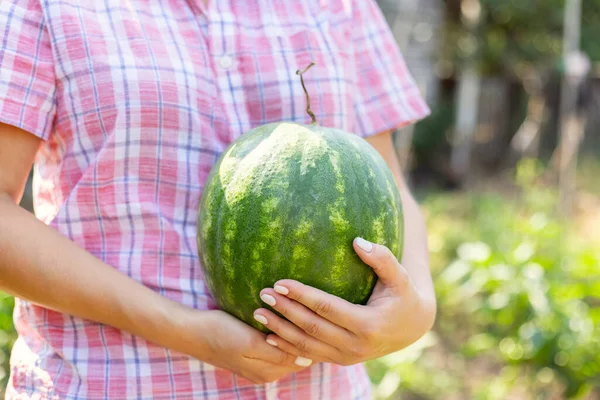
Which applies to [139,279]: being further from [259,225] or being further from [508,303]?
[508,303]

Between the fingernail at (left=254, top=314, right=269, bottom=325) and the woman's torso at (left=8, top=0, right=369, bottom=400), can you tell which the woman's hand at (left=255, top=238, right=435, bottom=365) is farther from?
the woman's torso at (left=8, top=0, right=369, bottom=400)

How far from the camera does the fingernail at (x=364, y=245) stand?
1.29m

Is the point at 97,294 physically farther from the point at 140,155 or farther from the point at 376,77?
the point at 376,77

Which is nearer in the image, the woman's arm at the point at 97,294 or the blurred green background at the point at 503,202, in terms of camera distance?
the woman's arm at the point at 97,294

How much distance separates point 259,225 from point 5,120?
55cm

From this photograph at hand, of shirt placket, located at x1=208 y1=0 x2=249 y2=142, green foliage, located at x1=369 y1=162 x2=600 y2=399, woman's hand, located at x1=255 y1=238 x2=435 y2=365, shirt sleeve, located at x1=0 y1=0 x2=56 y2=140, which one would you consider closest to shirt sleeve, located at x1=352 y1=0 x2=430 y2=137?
shirt placket, located at x1=208 y1=0 x2=249 y2=142

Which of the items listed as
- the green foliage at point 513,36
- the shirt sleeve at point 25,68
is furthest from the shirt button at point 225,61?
the green foliage at point 513,36

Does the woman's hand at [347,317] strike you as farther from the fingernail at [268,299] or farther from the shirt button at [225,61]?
the shirt button at [225,61]

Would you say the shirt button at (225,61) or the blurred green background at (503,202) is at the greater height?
the shirt button at (225,61)

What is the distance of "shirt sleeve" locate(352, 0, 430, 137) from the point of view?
178 cm

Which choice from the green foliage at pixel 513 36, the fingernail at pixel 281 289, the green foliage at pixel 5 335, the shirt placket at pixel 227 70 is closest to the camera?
the fingernail at pixel 281 289

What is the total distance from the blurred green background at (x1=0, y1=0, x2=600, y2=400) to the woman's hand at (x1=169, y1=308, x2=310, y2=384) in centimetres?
223

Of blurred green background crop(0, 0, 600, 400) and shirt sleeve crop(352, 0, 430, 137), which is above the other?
shirt sleeve crop(352, 0, 430, 137)

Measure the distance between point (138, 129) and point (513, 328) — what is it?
341 cm
